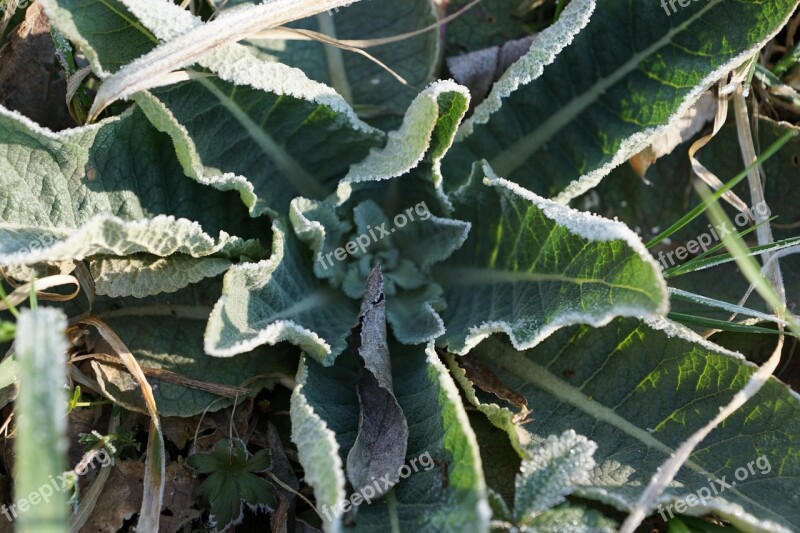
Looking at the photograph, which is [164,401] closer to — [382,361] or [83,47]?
[382,361]

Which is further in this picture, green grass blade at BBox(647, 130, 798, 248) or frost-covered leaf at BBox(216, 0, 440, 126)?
frost-covered leaf at BBox(216, 0, 440, 126)

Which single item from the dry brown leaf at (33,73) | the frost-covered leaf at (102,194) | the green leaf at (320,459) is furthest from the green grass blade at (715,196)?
the dry brown leaf at (33,73)

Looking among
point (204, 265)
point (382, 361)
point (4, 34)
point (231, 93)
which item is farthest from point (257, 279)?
point (4, 34)

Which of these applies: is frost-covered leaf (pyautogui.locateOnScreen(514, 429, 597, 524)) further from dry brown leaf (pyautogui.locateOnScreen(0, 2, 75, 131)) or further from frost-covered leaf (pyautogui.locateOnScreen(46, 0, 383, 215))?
dry brown leaf (pyautogui.locateOnScreen(0, 2, 75, 131))

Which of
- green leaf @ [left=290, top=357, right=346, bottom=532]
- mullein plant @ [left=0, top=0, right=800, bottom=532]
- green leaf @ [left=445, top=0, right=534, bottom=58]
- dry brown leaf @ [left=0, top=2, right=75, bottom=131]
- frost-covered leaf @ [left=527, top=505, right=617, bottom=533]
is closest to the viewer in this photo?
green leaf @ [left=290, top=357, right=346, bottom=532]

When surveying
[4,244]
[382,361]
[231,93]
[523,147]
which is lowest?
[382,361]

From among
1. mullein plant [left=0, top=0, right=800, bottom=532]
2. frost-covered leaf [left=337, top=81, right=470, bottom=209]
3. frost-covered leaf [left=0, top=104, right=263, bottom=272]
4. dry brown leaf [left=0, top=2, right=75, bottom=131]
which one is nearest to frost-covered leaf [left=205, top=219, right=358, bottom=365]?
mullein plant [left=0, top=0, right=800, bottom=532]
